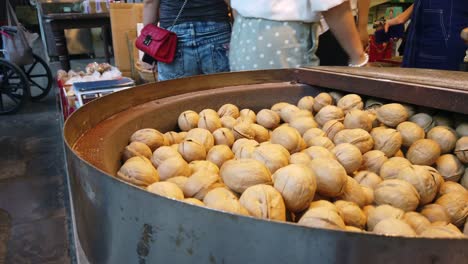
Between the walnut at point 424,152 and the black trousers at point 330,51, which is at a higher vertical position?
the black trousers at point 330,51

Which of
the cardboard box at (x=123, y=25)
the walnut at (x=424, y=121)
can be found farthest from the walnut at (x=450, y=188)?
the cardboard box at (x=123, y=25)

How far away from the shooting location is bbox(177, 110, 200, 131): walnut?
1.19m

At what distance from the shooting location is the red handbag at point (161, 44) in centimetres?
180

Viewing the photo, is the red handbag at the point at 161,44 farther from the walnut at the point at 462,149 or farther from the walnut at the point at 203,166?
the walnut at the point at 462,149

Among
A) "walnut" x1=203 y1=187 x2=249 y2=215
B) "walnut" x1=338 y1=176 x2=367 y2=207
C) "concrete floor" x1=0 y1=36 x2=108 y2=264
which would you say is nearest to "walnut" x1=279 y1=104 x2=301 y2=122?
"walnut" x1=338 y1=176 x2=367 y2=207

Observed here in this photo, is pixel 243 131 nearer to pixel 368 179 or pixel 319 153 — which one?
pixel 319 153

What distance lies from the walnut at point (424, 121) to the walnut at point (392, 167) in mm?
215

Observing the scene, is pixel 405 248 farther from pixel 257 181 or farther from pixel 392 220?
pixel 257 181

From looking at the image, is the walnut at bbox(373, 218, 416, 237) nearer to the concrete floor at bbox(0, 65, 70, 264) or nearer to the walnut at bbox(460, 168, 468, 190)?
the walnut at bbox(460, 168, 468, 190)

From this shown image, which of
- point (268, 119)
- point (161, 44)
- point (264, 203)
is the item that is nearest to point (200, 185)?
point (264, 203)

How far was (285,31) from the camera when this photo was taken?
1.51 m

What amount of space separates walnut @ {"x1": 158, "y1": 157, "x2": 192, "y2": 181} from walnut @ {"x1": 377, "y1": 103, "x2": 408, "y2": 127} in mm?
571

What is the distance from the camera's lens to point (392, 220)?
679 millimetres

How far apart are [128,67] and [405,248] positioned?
3519mm
